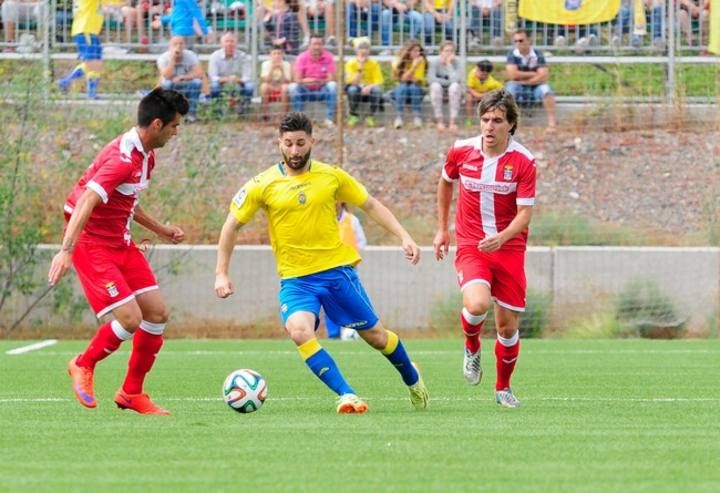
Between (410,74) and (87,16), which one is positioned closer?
(87,16)

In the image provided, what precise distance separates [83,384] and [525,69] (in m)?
12.5

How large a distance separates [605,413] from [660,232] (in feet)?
36.9

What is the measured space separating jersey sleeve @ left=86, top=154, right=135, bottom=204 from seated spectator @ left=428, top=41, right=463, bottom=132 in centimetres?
1218

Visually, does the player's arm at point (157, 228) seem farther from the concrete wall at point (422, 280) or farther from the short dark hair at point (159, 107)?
the concrete wall at point (422, 280)

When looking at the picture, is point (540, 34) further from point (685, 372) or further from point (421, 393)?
point (421, 393)

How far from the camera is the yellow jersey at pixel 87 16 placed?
21016 millimetres

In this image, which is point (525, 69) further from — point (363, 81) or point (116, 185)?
point (116, 185)

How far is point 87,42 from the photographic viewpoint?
21.4 m

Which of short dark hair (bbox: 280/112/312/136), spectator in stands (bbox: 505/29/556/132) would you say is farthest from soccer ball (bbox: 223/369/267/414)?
spectator in stands (bbox: 505/29/556/132)

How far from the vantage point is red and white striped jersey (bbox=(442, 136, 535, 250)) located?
35.5 ft

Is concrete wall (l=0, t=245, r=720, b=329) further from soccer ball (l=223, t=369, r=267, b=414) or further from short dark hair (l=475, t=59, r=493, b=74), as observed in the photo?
soccer ball (l=223, t=369, r=267, b=414)


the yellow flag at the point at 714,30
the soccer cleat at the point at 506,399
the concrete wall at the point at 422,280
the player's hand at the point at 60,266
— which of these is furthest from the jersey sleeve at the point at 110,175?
the yellow flag at the point at 714,30

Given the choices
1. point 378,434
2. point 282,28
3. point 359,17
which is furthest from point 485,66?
point 378,434

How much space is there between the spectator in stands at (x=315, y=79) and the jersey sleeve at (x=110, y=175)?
10.8 metres
